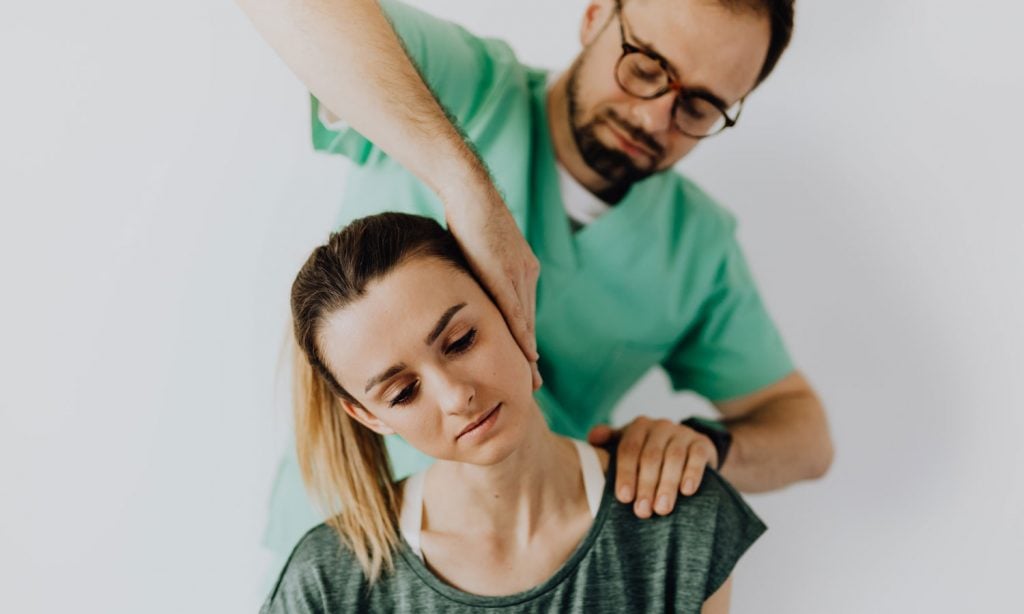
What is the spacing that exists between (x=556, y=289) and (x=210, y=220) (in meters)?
0.43

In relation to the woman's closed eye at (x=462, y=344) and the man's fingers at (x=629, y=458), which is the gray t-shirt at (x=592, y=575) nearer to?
the man's fingers at (x=629, y=458)

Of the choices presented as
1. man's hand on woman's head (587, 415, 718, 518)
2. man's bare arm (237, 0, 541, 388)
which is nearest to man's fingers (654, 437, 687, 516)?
man's hand on woman's head (587, 415, 718, 518)

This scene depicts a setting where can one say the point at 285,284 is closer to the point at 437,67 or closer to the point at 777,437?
the point at 437,67

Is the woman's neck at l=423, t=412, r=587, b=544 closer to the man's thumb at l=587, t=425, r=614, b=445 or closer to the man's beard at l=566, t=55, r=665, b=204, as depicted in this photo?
the man's thumb at l=587, t=425, r=614, b=445

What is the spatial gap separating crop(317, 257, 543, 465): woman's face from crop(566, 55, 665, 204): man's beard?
11.9 inches

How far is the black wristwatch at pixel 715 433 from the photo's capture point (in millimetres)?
1039

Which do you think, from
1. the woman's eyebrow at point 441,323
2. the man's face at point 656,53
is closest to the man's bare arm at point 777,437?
the man's face at point 656,53

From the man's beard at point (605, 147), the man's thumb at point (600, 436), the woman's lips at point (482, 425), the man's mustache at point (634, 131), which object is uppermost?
the man's mustache at point (634, 131)

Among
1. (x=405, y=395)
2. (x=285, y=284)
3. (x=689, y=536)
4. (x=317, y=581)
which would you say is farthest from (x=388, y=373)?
(x=285, y=284)

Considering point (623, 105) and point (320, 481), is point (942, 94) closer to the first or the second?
point (623, 105)

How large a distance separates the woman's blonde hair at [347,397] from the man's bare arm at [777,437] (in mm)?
394

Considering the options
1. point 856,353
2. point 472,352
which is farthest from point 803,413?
point 472,352

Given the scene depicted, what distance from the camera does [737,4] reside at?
3.10 feet

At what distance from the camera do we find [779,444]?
45.5 inches
